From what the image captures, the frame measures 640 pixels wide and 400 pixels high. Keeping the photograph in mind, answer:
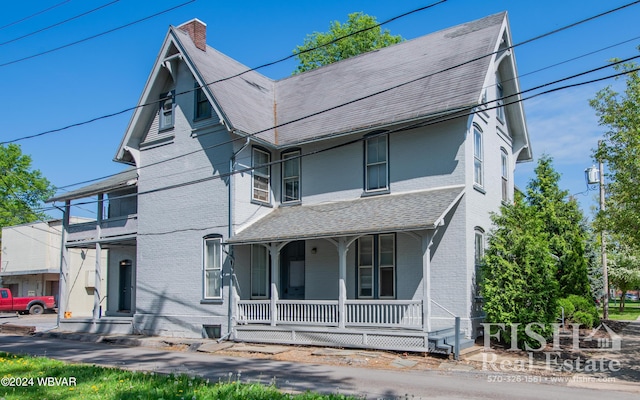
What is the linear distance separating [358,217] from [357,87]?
5.98m

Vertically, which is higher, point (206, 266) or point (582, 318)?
point (206, 266)

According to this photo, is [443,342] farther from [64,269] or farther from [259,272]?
[64,269]

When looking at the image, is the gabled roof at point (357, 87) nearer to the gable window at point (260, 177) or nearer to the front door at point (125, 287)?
the gable window at point (260, 177)

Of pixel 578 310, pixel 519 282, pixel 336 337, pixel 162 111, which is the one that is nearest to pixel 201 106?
pixel 162 111

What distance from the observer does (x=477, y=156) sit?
17781mm

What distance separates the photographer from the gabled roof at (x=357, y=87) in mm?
17094

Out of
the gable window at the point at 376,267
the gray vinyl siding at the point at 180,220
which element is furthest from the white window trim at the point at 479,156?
the gray vinyl siding at the point at 180,220

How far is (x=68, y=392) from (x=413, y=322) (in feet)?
30.8

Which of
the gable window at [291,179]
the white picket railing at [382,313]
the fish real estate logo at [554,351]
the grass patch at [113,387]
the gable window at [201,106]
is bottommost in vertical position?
the fish real estate logo at [554,351]

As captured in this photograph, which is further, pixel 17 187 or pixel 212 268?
pixel 17 187

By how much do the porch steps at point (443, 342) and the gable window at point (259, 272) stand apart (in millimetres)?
6900

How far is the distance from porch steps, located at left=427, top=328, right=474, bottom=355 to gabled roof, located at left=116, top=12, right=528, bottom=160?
6271 mm

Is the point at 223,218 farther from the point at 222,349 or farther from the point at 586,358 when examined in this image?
the point at 586,358

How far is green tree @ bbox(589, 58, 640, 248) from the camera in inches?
535
